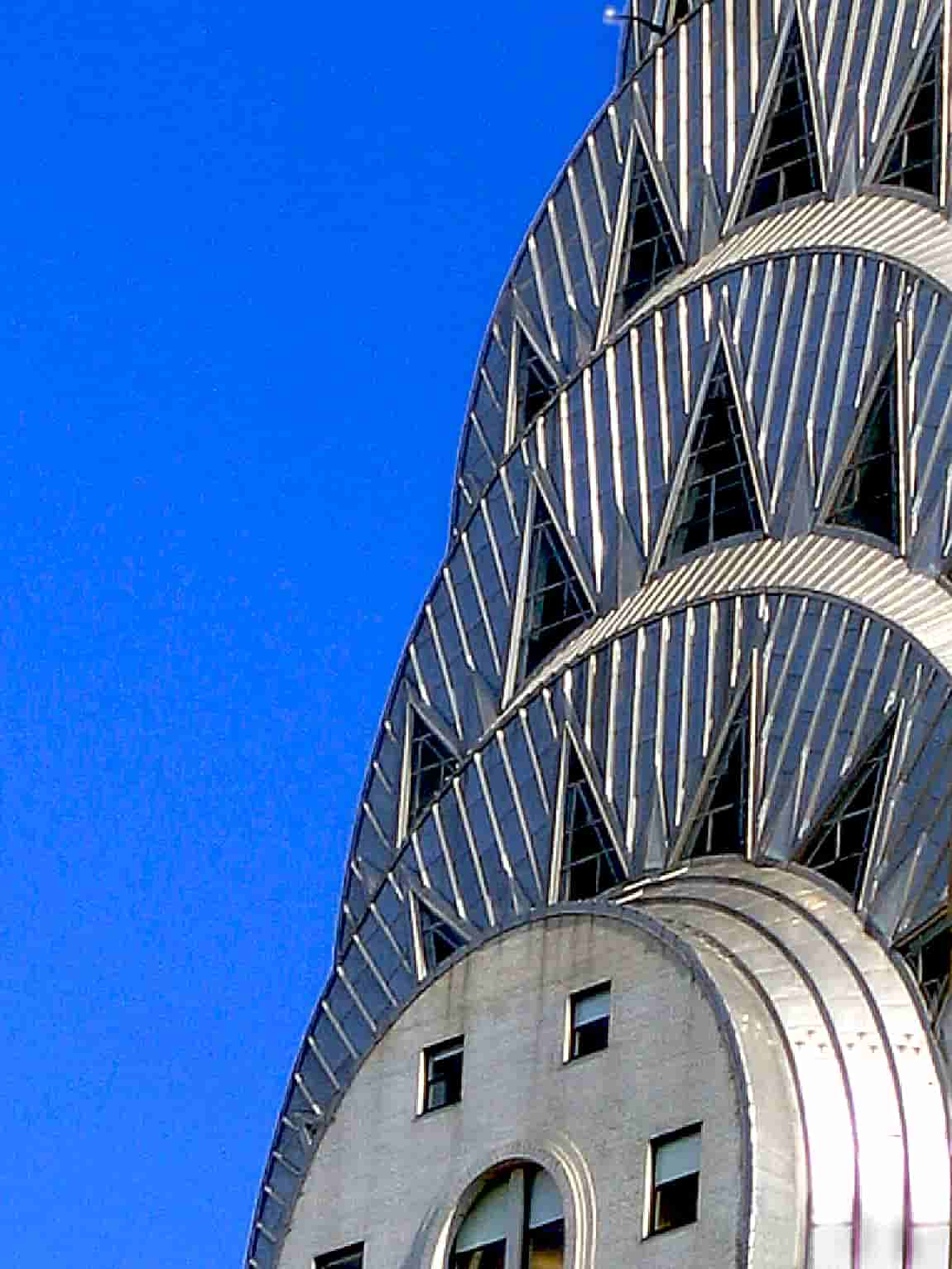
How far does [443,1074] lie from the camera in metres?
62.8

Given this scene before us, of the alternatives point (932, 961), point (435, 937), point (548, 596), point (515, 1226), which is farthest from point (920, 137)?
point (515, 1226)

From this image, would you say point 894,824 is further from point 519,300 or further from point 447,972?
point 519,300

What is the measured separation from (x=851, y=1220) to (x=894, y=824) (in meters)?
6.69

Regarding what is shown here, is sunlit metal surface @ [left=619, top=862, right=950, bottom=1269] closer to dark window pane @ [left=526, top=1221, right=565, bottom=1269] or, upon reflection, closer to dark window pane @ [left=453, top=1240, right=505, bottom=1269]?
dark window pane @ [left=526, top=1221, right=565, bottom=1269]

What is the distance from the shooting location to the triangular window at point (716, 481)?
224 ft

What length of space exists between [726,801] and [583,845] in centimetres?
336

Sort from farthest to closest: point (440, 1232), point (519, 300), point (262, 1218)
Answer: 1. point (519, 300)
2. point (262, 1218)
3. point (440, 1232)

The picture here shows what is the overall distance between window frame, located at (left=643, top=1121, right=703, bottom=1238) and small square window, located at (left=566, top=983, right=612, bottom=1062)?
89.7 inches

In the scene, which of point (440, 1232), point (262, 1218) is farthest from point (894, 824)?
point (262, 1218)

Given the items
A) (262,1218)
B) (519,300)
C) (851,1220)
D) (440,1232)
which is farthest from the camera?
(519,300)

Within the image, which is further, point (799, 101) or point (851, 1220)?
point (799, 101)

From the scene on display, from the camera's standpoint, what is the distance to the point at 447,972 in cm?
6356

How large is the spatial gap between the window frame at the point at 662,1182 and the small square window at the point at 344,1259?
18.9ft

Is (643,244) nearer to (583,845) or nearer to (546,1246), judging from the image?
(583,845)
